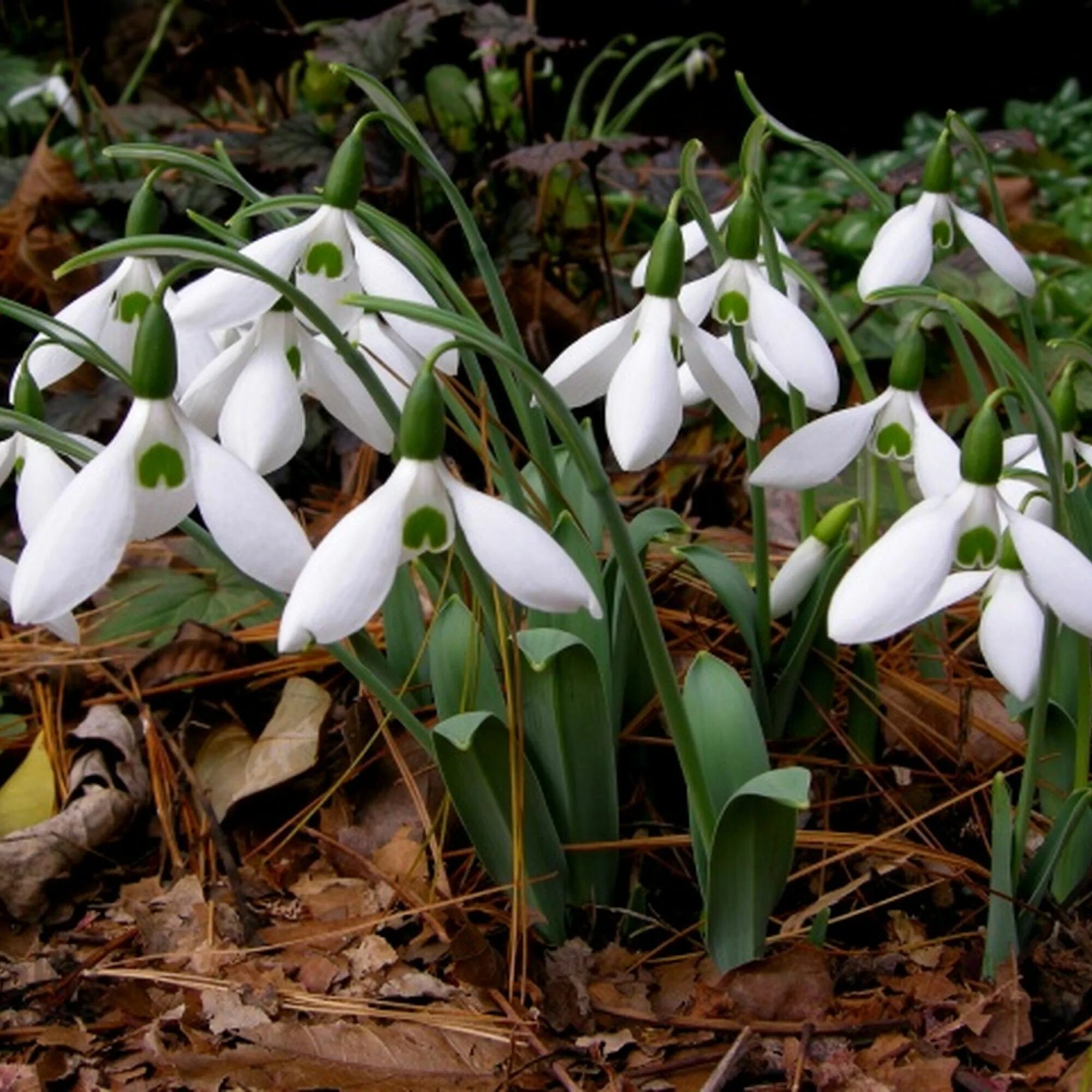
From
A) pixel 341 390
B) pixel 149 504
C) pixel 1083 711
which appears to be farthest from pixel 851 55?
pixel 149 504

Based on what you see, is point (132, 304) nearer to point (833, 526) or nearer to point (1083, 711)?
point (833, 526)

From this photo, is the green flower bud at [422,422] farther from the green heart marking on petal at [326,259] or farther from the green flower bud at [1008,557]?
the green flower bud at [1008,557]

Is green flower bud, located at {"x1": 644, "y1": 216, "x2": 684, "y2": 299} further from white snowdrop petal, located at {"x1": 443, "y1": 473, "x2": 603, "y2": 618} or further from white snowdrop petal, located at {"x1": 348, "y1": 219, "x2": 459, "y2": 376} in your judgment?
white snowdrop petal, located at {"x1": 443, "y1": 473, "x2": 603, "y2": 618}

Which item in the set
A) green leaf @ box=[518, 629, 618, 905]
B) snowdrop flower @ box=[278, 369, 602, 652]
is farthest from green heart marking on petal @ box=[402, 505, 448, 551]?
green leaf @ box=[518, 629, 618, 905]

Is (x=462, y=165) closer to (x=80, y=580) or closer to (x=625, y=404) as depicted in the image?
(x=625, y=404)

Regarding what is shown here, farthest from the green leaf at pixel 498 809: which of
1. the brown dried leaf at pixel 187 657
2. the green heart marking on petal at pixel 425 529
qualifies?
the brown dried leaf at pixel 187 657

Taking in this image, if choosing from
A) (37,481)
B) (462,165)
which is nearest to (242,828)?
(37,481)
